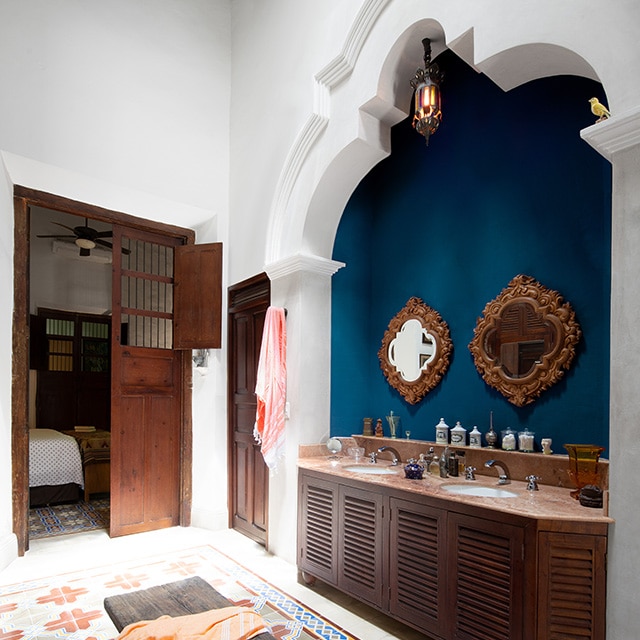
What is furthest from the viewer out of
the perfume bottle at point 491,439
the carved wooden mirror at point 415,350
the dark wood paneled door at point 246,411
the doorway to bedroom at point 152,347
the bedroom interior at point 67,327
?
the bedroom interior at point 67,327

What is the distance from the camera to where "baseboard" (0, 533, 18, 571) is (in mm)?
→ 4117

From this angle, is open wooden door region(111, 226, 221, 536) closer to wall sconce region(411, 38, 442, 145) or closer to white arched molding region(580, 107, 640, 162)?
wall sconce region(411, 38, 442, 145)

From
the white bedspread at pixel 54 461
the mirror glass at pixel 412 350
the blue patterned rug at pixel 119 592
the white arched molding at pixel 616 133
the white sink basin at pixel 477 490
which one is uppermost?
the white arched molding at pixel 616 133

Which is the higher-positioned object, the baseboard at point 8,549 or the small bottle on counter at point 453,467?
the small bottle on counter at point 453,467

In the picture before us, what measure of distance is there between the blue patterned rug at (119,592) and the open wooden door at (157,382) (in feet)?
2.95

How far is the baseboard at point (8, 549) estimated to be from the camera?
4.12 meters

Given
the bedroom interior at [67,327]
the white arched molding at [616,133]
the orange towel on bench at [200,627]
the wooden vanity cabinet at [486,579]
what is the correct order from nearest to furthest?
the orange towel on bench at [200,627]
the white arched molding at [616,133]
the wooden vanity cabinet at [486,579]
the bedroom interior at [67,327]

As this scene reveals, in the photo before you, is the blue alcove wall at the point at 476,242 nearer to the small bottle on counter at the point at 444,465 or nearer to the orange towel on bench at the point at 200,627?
the small bottle on counter at the point at 444,465

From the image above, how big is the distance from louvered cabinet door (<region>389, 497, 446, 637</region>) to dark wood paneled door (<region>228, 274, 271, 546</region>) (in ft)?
5.87

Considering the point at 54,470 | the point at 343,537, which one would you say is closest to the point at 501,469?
the point at 343,537

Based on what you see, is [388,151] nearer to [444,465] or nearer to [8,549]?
[444,465]

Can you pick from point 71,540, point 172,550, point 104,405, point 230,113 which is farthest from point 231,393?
point 104,405

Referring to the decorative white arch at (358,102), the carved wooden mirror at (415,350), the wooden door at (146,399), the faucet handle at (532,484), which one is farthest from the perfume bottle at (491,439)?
the wooden door at (146,399)

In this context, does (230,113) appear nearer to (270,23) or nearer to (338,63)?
(270,23)
